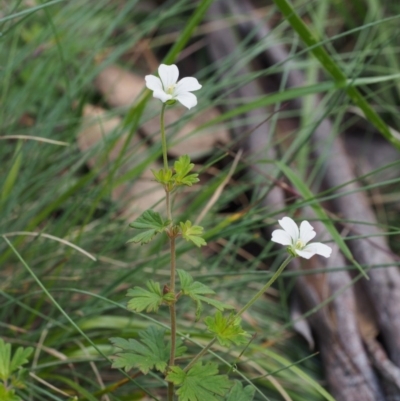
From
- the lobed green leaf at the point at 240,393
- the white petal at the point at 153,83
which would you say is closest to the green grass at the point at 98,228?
the lobed green leaf at the point at 240,393

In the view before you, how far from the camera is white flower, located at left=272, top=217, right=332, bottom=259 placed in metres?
0.82

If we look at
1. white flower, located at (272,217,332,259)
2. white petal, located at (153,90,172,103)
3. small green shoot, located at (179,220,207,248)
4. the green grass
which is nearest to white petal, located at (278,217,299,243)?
white flower, located at (272,217,332,259)

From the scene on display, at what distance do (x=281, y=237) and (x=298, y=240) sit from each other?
1.2 inches

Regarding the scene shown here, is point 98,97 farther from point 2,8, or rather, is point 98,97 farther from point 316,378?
point 316,378

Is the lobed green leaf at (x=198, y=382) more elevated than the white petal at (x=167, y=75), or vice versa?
the white petal at (x=167, y=75)

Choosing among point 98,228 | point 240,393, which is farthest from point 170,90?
point 98,228

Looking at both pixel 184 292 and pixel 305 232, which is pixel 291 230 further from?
pixel 184 292

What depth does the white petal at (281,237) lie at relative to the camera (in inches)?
32.2

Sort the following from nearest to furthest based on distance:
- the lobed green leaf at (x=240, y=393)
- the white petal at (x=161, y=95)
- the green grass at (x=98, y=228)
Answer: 1. the white petal at (x=161, y=95)
2. the lobed green leaf at (x=240, y=393)
3. the green grass at (x=98, y=228)

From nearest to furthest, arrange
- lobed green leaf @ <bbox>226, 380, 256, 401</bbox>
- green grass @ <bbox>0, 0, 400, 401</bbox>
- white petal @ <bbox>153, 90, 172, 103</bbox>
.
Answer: white petal @ <bbox>153, 90, 172, 103</bbox>
lobed green leaf @ <bbox>226, 380, 256, 401</bbox>
green grass @ <bbox>0, 0, 400, 401</bbox>

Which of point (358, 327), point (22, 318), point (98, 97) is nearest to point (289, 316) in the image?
point (358, 327)

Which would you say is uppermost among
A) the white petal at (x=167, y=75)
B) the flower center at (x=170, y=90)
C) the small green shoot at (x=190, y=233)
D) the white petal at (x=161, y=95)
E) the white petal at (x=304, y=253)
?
the white petal at (x=167, y=75)

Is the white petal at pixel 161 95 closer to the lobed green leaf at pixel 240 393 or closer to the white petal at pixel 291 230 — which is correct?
the white petal at pixel 291 230

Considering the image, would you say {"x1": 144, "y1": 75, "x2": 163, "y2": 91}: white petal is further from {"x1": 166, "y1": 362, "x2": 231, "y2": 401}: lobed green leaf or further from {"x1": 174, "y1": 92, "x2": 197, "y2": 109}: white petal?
{"x1": 166, "y1": 362, "x2": 231, "y2": 401}: lobed green leaf
